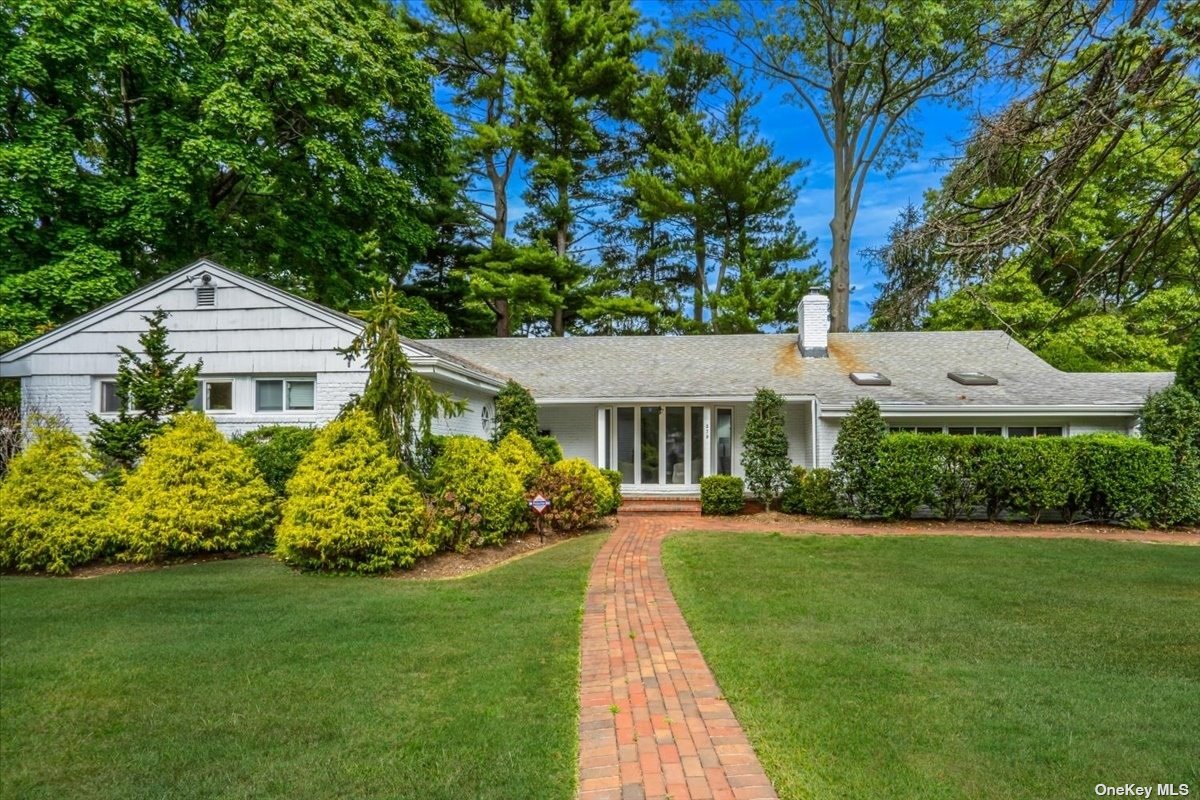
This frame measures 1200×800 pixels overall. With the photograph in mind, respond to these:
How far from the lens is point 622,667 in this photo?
4867 mm

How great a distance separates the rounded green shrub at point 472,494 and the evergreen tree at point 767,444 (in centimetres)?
593

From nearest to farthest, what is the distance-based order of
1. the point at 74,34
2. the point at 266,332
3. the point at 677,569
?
the point at 677,569 → the point at 266,332 → the point at 74,34

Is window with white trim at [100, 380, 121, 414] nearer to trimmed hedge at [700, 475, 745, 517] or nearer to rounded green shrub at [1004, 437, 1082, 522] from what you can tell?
trimmed hedge at [700, 475, 745, 517]

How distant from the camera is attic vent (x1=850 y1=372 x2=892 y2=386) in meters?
14.9

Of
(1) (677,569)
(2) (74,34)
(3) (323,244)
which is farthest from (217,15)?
(1) (677,569)

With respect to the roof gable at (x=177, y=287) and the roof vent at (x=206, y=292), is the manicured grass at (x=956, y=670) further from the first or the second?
the roof vent at (x=206, y=292)

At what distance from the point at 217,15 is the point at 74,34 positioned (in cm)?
387

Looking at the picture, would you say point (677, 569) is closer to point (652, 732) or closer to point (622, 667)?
point (622, 667)

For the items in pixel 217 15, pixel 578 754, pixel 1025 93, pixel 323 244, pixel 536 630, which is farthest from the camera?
pixel 323 244

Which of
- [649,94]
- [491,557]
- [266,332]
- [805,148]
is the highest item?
[649,94]

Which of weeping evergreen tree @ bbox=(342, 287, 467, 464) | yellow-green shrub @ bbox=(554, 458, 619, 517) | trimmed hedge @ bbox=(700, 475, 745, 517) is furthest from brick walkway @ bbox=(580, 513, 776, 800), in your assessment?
trimmed hedge @ bbox=(700, 475, 745, 517)

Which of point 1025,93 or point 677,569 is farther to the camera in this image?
point 677,569

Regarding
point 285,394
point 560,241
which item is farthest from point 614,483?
point 560,241

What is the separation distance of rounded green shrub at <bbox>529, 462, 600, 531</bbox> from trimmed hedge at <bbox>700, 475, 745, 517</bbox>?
10.2ft
